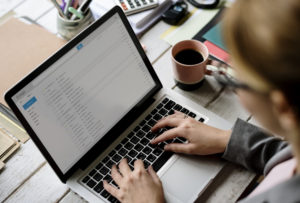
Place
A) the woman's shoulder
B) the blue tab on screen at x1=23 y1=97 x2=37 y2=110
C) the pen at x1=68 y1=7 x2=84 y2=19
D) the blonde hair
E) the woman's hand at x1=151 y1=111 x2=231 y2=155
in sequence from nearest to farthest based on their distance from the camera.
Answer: the blonde hair, the woman's shoulder, the blue tab on screen at x1=23 y1=97 x2=37 y2=110, the woman's hand at x1=151 y1=111 x2=231 y2=155, the pen at x1=68 y1=7 x2=84 y2=19

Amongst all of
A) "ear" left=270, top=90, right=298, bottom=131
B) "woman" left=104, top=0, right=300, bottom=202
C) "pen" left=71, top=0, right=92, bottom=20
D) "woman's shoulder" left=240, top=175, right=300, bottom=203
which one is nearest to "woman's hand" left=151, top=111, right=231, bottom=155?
"woman" left=104, top=0, right=300, bottom=202

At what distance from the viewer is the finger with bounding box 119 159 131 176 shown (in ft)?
2.58

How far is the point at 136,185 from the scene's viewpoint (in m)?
0.77

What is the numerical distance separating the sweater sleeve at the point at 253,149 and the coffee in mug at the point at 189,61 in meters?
0.20

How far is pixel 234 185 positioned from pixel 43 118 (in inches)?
18.0

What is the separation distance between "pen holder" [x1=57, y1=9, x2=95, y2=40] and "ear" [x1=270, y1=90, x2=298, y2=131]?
0.72 meters

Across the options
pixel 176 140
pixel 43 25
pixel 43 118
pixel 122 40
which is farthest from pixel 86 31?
pixel 43 25

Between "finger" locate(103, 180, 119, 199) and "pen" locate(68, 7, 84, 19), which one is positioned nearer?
"finger" locate(103, 180, 119, 199)

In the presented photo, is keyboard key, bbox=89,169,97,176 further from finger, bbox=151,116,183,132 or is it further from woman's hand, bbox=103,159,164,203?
finger, bbox=151,116,183,132

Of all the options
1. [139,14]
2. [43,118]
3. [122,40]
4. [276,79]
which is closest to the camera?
[276,79]

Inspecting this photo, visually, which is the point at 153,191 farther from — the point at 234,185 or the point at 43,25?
the point at 43,25

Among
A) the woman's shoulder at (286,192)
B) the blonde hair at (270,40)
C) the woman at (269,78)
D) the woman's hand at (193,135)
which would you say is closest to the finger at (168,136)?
the woman's hand at (193,135)

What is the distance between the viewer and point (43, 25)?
1.16m

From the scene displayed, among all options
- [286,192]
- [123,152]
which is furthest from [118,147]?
[286,192]
